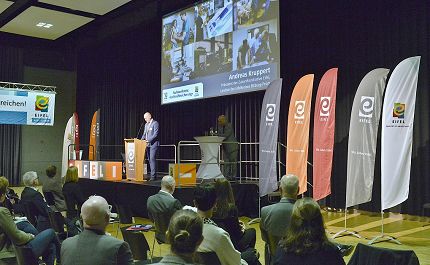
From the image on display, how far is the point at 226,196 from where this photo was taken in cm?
294

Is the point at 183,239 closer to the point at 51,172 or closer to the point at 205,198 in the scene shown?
the point at 205,198

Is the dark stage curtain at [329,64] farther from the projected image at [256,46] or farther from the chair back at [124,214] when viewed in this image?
the chair back at [124,214]

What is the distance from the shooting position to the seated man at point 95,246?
189 cm

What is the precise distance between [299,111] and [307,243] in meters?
3.85

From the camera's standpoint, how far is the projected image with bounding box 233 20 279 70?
283 inches

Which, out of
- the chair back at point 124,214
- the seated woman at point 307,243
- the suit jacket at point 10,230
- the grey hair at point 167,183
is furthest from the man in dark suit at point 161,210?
the seated woman at point 307,243

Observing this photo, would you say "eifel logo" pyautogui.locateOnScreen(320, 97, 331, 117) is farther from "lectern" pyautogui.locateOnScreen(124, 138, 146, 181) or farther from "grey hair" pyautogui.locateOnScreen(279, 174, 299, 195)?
"lectern" pyautogui.locateOnScreen(124, 138, 146, 181)

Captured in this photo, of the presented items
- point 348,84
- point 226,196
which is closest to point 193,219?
point 226,196

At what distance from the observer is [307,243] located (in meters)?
1.88

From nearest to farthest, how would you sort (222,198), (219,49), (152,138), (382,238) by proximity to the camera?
(222,198)
(382,238)
(152,138)
(219,49)

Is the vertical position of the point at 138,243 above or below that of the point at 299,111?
below

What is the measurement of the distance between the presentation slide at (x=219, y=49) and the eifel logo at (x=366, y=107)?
245cm

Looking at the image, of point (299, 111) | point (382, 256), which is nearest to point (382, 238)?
point (299, 111)

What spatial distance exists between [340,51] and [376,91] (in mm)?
2654
